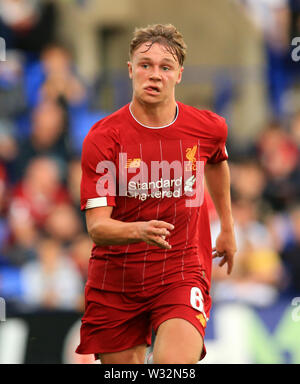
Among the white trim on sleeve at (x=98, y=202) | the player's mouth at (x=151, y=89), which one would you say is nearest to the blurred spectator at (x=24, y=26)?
the player's mouth at (x=151, y=89)

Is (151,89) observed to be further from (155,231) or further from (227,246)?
(227,246)

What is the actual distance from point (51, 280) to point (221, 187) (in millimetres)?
4052

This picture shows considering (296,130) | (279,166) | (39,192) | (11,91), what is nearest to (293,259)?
(279,166)

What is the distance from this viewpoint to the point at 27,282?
948 centimetres

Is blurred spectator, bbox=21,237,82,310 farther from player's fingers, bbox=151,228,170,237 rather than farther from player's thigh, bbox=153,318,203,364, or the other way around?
player's fingers, bbox=151,228,170,237

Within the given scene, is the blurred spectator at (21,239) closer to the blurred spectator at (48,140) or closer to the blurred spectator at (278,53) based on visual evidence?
the blurred spectator at (48,140)

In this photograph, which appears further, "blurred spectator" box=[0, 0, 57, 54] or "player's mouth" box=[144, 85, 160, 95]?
"blurred spectator" box=[0, 0, 57, 54]

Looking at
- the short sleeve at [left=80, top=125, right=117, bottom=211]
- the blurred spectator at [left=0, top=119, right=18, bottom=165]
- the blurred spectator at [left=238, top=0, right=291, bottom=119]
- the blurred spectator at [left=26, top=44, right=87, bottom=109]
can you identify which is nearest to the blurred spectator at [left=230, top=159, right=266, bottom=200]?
the blurred spectator at [left=238, top=0, right=291, bottom=119]

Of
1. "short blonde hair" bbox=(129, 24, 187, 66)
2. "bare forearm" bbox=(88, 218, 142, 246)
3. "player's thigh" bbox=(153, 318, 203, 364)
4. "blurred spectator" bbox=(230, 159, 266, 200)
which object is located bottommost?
"player's thigh" bbox=(153, 318, 203, 364)

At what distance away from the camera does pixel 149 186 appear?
17.1 feet

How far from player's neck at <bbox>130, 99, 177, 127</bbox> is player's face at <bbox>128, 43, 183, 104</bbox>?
6cm

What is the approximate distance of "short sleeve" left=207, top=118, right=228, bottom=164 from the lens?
5.51 metres

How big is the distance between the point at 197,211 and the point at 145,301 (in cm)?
68
